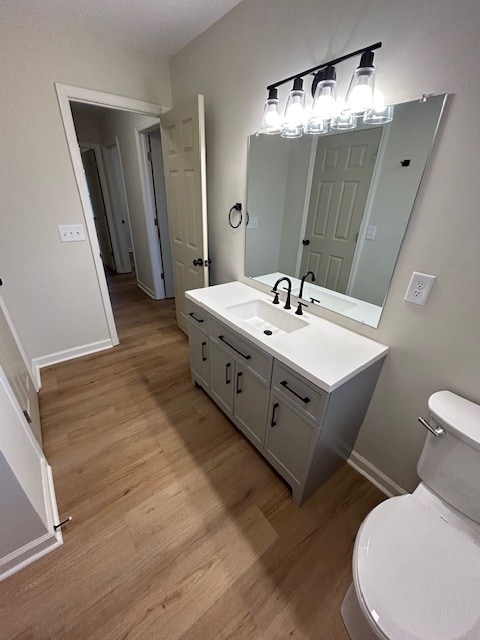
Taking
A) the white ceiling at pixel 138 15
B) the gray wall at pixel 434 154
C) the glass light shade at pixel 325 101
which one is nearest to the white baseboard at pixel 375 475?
the gray wall at pixel 434 154

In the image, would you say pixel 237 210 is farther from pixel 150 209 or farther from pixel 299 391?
pixel 150 209

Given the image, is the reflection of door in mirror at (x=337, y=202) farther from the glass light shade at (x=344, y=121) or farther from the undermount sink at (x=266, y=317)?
the undermount sink at (x=266, y=317)

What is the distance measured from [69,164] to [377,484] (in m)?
3.07

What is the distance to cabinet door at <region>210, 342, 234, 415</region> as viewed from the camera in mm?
1620

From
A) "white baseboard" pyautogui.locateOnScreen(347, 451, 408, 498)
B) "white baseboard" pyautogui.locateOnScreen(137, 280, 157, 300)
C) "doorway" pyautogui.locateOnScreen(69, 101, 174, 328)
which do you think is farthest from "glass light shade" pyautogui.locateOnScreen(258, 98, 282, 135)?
"white baseboard" pyautogui.locateOnScreen(137, 280, 157, 300)

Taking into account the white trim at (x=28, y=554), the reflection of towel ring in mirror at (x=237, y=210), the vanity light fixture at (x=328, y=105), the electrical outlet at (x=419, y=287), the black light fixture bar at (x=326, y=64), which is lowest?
the white trim at (x=28, y=554)

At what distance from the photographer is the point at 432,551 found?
33.8 inches

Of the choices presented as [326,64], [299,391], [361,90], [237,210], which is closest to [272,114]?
[326,64]

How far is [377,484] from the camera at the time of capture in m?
1.47

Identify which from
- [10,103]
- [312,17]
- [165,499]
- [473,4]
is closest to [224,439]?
[165,499]

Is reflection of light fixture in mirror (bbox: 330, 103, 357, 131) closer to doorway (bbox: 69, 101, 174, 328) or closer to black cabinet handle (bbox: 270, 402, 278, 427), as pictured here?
black cabinet handle (bbox: 270, 402, 278, 427)

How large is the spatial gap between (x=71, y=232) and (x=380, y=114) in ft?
7.54

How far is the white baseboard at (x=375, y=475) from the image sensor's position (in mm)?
1402

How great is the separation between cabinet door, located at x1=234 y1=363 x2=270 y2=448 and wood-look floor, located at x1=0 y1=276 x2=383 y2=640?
175 millimetres
